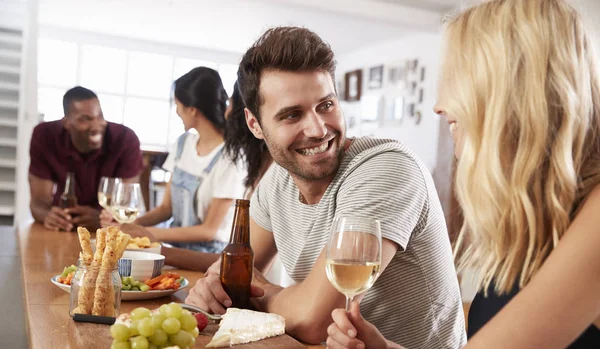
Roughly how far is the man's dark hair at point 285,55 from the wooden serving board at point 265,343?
69 centimetres

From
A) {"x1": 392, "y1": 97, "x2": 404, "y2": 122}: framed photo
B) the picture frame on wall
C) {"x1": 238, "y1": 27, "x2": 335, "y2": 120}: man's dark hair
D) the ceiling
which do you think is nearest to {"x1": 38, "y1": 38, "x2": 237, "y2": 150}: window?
the ceiling

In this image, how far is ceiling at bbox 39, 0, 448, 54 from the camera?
25.1 feet

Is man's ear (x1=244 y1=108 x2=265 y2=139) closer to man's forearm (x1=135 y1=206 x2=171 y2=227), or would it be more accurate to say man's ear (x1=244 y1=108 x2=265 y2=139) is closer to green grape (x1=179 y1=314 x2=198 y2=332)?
green grape (x1=179 y1=314 x2=198 y2=332)

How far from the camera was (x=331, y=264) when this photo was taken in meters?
1.14

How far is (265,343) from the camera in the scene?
1236 millimetres

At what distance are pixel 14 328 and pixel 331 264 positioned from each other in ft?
3.79

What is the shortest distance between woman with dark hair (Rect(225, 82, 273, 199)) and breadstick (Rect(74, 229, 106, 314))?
4.64 ft

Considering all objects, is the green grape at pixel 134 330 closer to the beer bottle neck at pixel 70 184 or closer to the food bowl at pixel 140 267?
the food bowl at pixel 140 267

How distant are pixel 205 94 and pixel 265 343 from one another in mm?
2172

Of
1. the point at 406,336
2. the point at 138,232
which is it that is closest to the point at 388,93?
the point at 138,232

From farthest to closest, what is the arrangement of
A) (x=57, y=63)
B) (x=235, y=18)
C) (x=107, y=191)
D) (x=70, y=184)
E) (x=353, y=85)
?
1. (x=353, y=85)
2. (x=57, y=63)
3. (x=235, y=18)
4. (x=70, y=184)
5. (x=107, y=191)

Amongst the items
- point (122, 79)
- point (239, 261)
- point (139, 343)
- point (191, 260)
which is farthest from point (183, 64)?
point (139, 343)

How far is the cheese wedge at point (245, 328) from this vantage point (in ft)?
3.90

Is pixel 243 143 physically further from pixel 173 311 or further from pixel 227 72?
pixel 227 72
